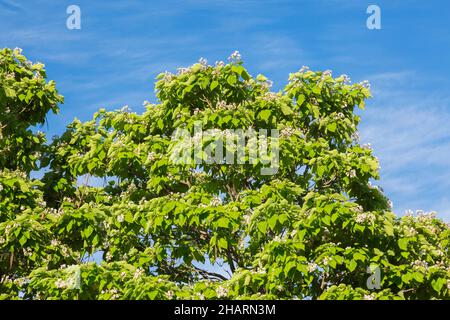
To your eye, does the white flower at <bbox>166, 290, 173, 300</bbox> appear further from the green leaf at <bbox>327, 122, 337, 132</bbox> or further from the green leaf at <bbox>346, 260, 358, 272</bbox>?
the green leaf at <bbox>327, 122, 337, 132</bbox>

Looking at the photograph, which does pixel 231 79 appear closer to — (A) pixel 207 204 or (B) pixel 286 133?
(B) pixel 286 133

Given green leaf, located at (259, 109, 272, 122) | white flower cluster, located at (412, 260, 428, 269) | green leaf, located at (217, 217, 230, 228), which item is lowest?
white flower cluster, located at (412, 260, 428, 269)

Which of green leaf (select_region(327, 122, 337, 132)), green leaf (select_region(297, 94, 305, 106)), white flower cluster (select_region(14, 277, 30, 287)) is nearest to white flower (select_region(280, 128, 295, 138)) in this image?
green leaf (select_region(297, 94, 305, 106))

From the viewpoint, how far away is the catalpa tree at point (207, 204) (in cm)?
1592

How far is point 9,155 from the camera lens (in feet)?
68.7

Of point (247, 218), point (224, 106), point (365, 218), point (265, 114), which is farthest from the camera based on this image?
point (265, 114)

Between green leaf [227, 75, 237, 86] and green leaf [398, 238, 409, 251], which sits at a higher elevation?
green leaf [227, 75, 237, 86]

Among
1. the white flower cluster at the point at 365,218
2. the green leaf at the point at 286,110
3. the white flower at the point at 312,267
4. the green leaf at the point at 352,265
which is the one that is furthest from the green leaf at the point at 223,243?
the green leaf at the point at 286,110

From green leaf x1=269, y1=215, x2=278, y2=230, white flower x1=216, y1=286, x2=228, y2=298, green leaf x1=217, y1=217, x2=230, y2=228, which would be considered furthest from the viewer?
green leaf x1=217, y1=217, x2=230, y2=228

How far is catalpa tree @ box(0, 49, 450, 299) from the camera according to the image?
15922 mm

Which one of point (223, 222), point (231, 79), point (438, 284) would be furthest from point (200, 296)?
point (231, 79)

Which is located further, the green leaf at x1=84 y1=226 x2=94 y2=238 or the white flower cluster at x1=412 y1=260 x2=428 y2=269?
the green leaf at x1=84 y1=226 x2=94 y2=238

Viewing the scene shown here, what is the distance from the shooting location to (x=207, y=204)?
1694 centimetres
